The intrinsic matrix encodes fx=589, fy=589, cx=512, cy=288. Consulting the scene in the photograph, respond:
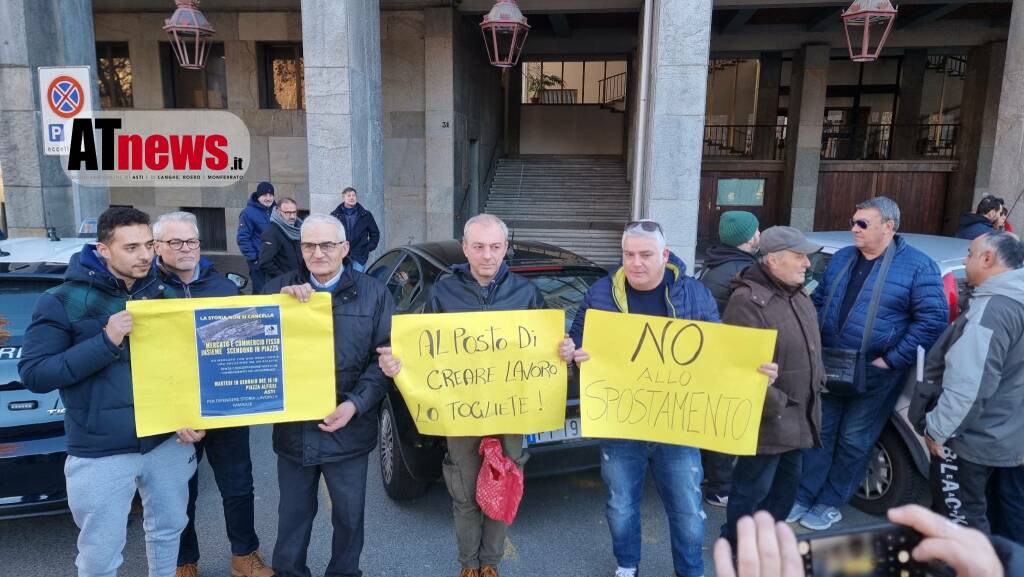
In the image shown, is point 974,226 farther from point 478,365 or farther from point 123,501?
point 123,501

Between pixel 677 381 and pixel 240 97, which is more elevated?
pixel 240 97

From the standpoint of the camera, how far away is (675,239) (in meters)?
8.02

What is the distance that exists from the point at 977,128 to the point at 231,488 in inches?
681

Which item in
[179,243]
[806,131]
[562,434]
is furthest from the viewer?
[806,131]

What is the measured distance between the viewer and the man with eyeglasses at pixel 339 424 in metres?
2.77

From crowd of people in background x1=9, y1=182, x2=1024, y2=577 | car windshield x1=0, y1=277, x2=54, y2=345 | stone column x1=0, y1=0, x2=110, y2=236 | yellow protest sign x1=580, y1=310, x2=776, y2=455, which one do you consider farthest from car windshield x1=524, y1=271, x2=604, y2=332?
stone column x1=0, y1=0, x2=110, y2=236

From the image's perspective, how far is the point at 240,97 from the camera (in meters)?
13.0

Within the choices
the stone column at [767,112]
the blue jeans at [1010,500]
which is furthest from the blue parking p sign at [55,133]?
the stone column at [767,112]

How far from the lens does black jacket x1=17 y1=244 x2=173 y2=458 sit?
2363mm

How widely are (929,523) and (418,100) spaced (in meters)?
12.4

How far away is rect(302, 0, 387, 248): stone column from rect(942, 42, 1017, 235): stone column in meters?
13.7

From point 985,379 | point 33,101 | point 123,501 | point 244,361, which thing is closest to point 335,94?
point 33,101

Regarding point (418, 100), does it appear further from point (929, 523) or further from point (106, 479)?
point (929, 523)
